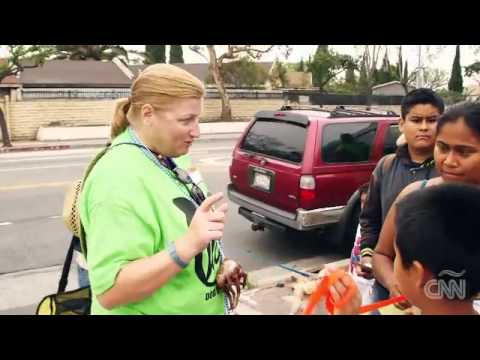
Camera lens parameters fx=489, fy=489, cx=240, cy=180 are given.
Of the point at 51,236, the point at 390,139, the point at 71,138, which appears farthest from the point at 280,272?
the point at 71,138

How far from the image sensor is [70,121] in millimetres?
23906

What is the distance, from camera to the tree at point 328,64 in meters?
35.1

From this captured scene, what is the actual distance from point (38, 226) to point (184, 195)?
6.02 m

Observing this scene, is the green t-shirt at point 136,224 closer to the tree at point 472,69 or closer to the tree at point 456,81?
the tree at point 472,69

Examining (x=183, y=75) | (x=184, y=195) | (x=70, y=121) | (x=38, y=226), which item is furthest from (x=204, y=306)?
(x=70, y=121)

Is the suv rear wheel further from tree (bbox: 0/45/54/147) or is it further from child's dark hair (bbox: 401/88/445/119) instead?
tree (bbox: 0/45/54/147)

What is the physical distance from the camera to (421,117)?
258cm

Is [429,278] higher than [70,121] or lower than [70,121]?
higher

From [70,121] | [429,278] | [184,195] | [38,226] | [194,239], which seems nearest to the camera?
[429,278]

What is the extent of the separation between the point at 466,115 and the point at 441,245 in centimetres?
98

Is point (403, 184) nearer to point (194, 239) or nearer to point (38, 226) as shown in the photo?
point (194, 239)

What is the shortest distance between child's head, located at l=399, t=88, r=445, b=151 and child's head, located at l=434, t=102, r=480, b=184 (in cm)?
63

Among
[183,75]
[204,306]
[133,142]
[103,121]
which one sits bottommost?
[103,121]

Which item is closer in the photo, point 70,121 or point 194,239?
point 194,239
